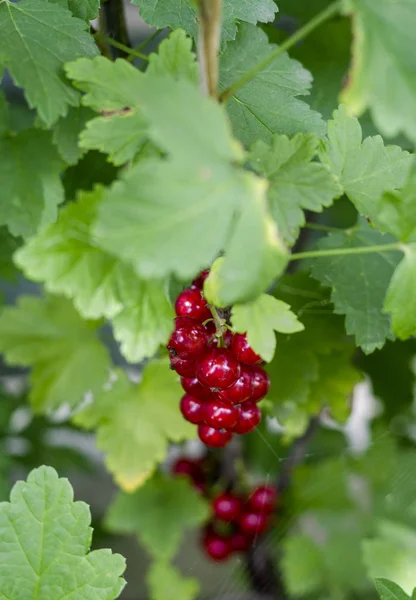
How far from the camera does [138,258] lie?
1.13ft

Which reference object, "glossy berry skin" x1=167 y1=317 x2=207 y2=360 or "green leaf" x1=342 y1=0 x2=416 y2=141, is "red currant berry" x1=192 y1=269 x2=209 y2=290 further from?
"green leaf" x1=342 y1=0 x2=416 y2=141

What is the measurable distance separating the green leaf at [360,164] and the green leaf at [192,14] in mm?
107

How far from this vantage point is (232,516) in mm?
1033

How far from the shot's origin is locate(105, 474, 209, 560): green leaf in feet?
3.49

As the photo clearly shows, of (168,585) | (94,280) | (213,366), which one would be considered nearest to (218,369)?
(213,366)

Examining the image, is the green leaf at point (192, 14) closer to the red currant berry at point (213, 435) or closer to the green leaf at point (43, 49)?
the green leaf at point (43, 49)

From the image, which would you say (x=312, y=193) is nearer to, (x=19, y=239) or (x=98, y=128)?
(x=98, y=128)

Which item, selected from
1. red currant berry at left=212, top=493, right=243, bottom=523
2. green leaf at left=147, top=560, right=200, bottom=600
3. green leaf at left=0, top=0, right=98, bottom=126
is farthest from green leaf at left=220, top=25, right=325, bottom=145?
green leaf at left=147, top=560, right=200, bottom=600

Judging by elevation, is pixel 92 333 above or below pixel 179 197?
below

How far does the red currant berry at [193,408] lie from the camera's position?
57 centimetres

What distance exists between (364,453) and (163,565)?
16.0 inches

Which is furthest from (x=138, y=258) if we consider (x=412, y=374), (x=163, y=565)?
(x=163, y=565)

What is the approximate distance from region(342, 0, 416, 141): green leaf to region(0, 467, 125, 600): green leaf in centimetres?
35

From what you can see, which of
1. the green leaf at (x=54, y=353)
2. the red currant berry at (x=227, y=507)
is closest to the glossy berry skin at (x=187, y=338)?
the green leaf at (x=54, y=353)
